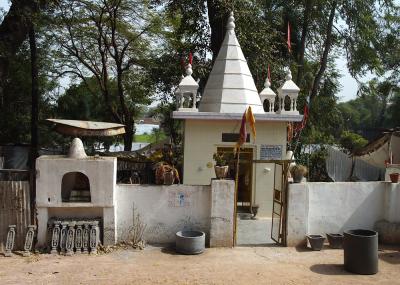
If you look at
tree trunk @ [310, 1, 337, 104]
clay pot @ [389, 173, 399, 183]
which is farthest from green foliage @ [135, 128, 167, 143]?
clay pot @ [389, 173, 399, 183]

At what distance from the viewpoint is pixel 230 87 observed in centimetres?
1527

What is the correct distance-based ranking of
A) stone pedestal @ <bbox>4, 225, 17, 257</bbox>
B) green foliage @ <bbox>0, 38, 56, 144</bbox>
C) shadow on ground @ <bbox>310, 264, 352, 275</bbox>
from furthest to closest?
green foliage @ <bbox>0, 38, 56, 144</bbox> → stone pedestal @ <bbox>4, 225, 17, 257</bbox> → shadow on ground @ <bbox>310, 264, 352, 275</bbox>

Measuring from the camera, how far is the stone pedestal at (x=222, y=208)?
10.6m

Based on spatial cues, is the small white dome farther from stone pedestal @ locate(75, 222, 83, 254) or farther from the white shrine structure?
the white shrine structure

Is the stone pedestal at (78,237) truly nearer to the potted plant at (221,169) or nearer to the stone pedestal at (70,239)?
the stone pedestal at (70,239)

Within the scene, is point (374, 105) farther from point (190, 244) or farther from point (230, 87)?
point (190, 244)

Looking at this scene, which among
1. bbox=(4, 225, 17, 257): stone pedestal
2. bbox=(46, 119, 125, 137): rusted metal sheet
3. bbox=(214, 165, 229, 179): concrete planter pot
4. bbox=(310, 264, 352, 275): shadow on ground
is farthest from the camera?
bbox=(46, 119, 125, 137): rusted metal sheet

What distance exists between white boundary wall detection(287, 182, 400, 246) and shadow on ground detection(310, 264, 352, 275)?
56.2 inches

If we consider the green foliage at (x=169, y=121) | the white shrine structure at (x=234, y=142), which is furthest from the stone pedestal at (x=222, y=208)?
the green foliage at (x=169, y=121)

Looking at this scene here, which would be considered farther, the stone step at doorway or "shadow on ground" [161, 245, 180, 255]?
the stone step at doorway

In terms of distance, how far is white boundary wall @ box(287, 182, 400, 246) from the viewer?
10945 mm

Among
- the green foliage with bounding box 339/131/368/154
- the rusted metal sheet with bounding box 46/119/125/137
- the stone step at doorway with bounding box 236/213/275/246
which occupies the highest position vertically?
the green foliage with bounding box 339/131/368/154

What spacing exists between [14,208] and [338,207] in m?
8.22

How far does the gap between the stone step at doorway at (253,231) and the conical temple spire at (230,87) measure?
371cm
